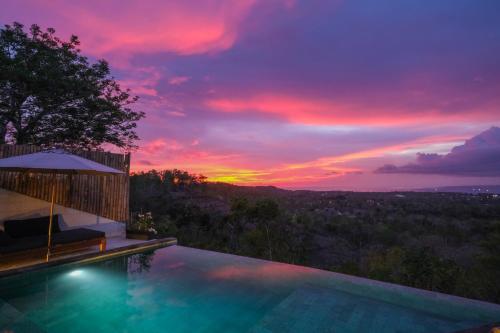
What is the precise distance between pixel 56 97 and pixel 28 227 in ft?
17.6

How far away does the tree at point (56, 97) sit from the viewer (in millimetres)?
9320

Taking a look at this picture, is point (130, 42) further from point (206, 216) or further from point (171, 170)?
point (171, 170)

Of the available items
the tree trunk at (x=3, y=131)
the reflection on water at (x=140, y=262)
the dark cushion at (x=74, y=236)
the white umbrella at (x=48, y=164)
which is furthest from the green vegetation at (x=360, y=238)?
the tree trunk at (x=3, y=131)

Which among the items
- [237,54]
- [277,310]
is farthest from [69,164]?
[237,54]

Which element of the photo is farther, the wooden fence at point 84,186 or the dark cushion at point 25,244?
the wooden fence at point 84,186

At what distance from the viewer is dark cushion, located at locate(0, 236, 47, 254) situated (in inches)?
211

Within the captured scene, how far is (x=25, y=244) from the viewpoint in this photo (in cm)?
565

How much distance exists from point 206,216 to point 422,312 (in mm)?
10671

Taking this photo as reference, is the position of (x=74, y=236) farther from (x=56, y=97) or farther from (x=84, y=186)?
(x=56, y=97)

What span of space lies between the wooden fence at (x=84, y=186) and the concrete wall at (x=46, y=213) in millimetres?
120

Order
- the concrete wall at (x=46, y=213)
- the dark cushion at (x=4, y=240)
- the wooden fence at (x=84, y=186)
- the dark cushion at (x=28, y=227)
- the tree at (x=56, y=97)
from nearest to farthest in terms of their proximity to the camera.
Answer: the dark cushion at (x=4, y=240) → the dark cushion at (x=28, y=227) → the concrete wall at (x=46, y=213) → the wooden fence at (x=84, y=186) → the tree at (x=56, y=97)

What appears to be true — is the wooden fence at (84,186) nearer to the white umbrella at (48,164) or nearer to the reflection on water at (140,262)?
the white umbrella at (48,164)

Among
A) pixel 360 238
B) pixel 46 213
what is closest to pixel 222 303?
pixel 46 213

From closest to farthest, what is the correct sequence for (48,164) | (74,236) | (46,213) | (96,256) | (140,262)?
(48,164) → (96,256) → (74,236) → (140,262) → (46,213)
